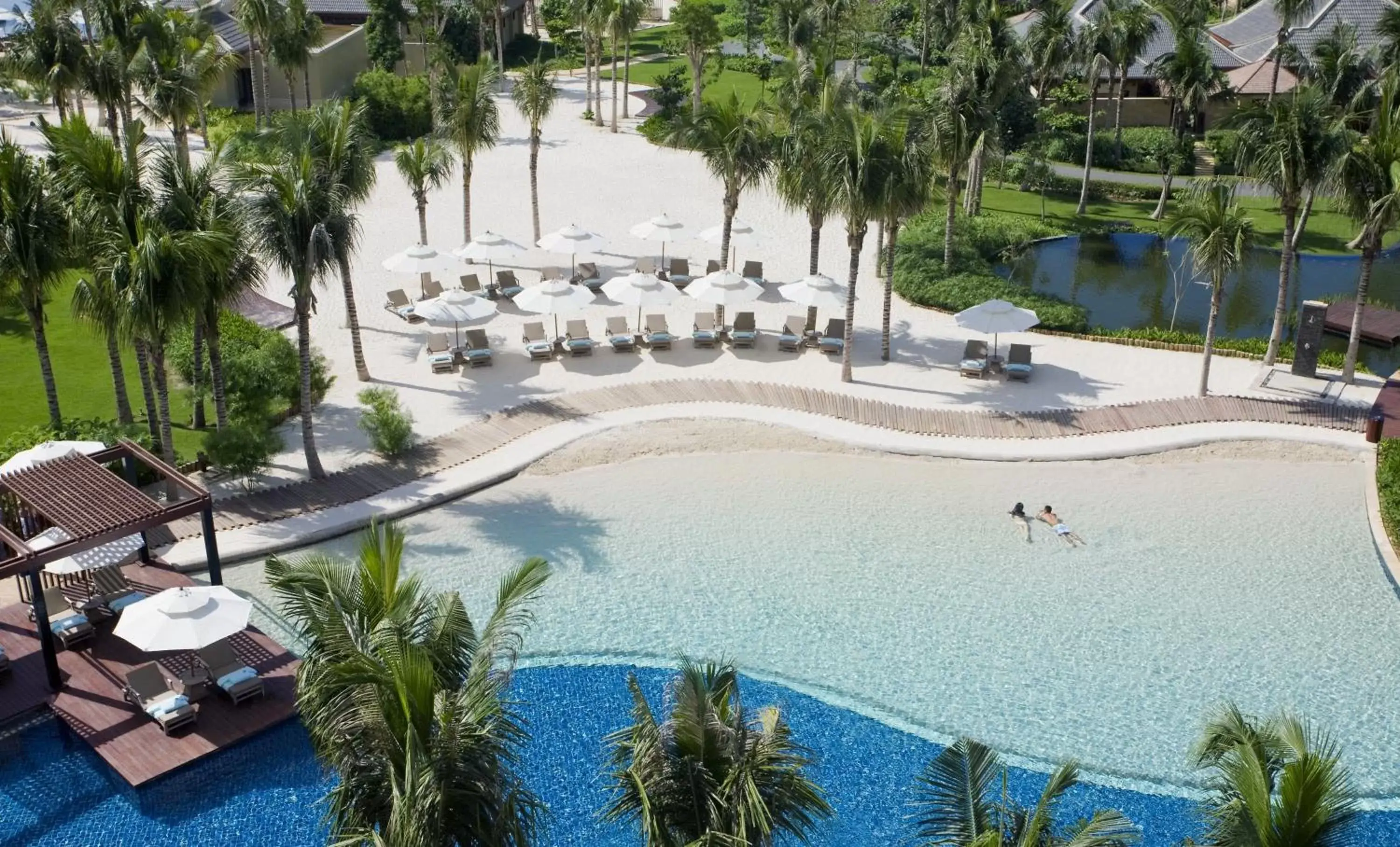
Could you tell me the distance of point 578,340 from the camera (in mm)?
31531

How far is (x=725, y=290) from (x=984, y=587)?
11.9m

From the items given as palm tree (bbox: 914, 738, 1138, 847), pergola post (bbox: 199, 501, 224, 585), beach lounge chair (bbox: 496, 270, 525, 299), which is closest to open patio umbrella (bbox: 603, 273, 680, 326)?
beach lounge chair (bbox: 496, 270, 525, 299)

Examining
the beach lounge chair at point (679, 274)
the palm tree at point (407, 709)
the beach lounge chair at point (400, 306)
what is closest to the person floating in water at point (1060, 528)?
the palm tree at point (407, 709)

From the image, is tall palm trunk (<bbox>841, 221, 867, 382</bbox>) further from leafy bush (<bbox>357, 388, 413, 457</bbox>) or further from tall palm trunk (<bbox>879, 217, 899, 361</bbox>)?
leafy bush (<bbox>357, 388, 413, 457</bbox>)

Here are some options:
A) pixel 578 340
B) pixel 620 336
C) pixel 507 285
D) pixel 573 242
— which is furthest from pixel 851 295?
pixel 507 285

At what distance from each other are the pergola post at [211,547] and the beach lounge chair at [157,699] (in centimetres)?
215

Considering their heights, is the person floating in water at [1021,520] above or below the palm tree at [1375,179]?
below

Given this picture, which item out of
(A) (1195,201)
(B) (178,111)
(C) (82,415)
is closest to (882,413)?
(A) (1195,201)

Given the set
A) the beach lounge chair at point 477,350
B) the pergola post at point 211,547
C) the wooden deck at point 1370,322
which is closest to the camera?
the pergola post at point 211,547

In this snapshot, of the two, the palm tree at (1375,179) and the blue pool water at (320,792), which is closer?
the blue pool water at (320,792)

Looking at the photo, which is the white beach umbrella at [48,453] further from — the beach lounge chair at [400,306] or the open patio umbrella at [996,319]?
the open patio umbrella at [996,319]

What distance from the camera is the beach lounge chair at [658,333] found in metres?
32.0

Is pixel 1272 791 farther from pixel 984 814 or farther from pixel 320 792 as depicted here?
pixel 320 792

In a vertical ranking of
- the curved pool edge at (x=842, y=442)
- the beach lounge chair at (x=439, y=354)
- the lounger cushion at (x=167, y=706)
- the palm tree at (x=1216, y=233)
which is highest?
the palm tree at (x=1216, y=233)
